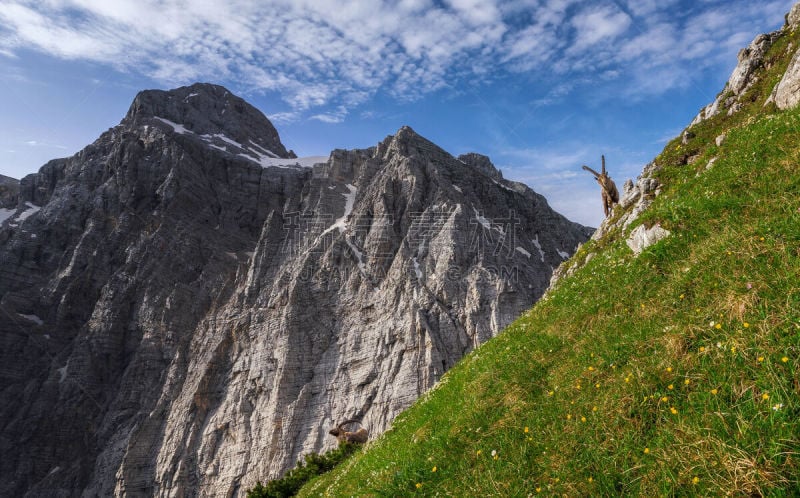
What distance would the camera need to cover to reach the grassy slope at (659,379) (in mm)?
Answer: 6098

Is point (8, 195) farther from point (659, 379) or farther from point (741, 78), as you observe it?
point (659, 379)

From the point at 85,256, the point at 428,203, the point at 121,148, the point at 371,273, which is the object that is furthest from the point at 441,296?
the point at 121,148

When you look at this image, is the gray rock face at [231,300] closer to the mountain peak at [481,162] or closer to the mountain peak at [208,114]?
the mountain peak at [208,114]

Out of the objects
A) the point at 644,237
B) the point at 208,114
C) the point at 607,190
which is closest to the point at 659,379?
the point at 644,237

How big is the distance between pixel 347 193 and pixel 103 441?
7173 centimetres

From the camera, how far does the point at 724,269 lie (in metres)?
8.68

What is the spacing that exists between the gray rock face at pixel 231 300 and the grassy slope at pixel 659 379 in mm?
66616

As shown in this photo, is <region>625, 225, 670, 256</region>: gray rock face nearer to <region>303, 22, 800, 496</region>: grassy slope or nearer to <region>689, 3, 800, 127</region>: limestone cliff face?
<region>303, 22, 800, 496</region>: grassy slope

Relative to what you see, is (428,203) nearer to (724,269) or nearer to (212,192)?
(212,192)

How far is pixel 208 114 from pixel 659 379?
616ft

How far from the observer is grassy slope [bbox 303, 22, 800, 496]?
6.10 metres

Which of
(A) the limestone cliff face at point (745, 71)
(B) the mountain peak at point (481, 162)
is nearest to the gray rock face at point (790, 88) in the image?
(A) the limestone cliff face at point (745, 71)

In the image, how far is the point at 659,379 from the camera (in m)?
7.53

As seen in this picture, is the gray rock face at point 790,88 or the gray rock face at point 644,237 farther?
the gray rock face at point 790,88
